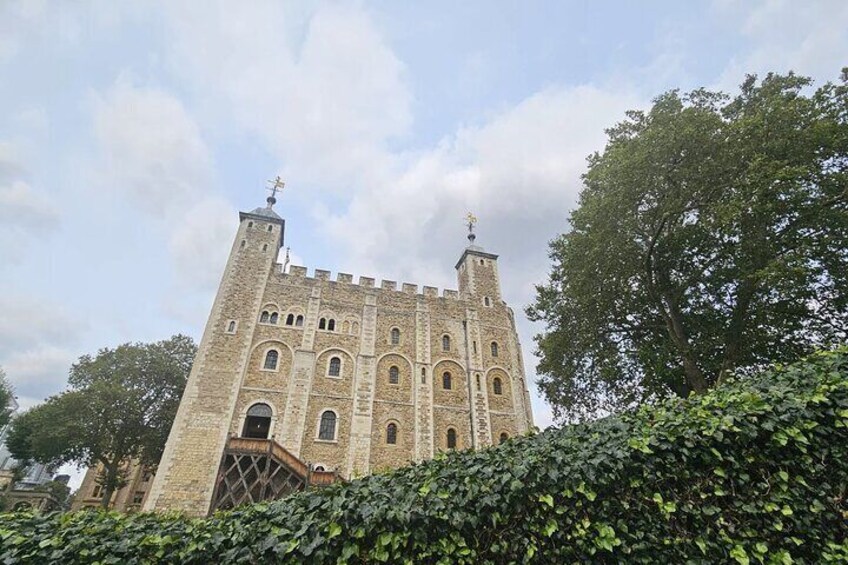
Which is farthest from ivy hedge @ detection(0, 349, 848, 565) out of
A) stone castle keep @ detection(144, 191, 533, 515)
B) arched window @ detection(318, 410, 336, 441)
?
arched window @ detection(318, 410, 336, 441)

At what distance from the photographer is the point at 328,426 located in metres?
21.1

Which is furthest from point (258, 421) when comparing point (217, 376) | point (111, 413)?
point (111, 413)

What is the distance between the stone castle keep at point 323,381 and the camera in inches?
707

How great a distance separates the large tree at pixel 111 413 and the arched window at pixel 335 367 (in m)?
12.5

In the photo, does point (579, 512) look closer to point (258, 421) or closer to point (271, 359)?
point (258, 421)

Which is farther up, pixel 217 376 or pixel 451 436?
pixel 217 376

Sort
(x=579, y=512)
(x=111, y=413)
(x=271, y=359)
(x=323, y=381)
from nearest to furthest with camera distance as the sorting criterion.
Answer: (x=579, y=512) < (x=271, y=359) < (x=323, y=381) < (x=111, y=413)

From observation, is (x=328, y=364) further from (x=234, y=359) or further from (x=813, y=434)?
(x=813, y=434)

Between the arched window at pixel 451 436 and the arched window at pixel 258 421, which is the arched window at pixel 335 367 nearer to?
the arched window at pixel 258 421

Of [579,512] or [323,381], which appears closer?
[579,512]

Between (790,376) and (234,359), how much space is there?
2197 cm

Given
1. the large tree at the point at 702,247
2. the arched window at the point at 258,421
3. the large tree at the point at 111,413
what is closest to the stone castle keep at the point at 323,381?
the arched window at the point at 258,421

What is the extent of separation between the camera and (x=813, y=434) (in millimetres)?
3912

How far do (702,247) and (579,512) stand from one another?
11.2 metres
